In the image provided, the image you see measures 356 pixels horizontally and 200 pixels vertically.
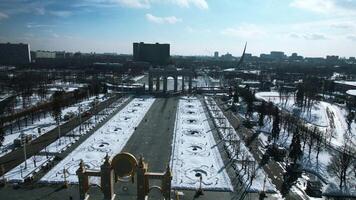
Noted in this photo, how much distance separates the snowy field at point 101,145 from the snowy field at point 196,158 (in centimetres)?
975

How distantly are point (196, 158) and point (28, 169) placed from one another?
76.8 ft

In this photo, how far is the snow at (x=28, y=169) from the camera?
120 ft

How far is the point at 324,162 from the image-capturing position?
43844mm

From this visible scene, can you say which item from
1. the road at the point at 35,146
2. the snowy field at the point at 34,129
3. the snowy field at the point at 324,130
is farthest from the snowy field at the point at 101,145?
the snowy field at the point at 324,130

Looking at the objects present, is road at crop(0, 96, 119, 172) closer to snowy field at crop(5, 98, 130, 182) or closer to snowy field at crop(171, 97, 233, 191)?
snowy field at crop(5, 98, 130, 182)

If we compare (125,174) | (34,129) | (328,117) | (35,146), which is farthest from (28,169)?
(328,117)

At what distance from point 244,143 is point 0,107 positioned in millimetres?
63874

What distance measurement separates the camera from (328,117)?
245ft

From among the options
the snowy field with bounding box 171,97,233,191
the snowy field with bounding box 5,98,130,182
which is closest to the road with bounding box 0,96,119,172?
the snowy field with bounding box 5,98,130,182

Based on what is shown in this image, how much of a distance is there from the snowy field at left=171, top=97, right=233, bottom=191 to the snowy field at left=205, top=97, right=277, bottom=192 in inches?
88.0

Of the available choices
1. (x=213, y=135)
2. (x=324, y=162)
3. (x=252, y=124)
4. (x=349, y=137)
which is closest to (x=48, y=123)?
(x=213, y=135)

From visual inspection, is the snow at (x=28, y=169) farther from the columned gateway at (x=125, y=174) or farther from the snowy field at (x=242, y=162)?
the snowy field at (x=242, y=162)

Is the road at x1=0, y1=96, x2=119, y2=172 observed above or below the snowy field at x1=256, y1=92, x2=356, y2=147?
below

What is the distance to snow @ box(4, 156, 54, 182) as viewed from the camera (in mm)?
36553
